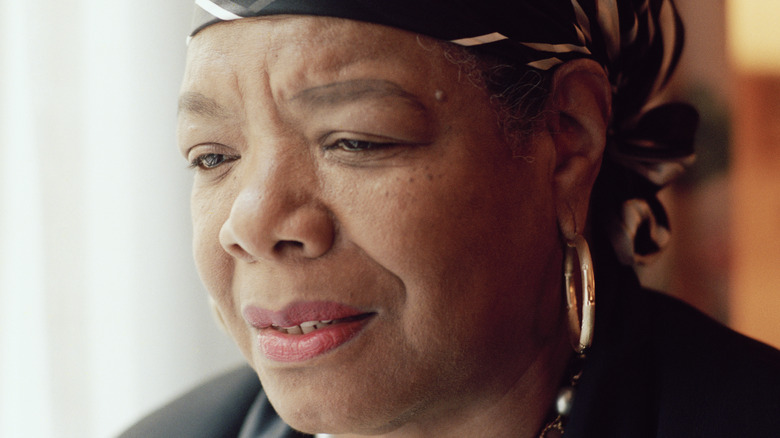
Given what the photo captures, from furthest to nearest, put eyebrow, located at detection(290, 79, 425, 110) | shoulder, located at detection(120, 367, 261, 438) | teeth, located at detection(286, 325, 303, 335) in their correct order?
shoulder, located at detection(120, 367, 261, 438), teeth, located at detection(286, 325, 303, 335), eyebrow, located at detection(290, 79, 425, 110)

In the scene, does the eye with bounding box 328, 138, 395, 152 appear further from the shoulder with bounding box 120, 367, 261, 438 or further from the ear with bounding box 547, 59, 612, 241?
the shoulder with bounding box 120, 367, 261, 438

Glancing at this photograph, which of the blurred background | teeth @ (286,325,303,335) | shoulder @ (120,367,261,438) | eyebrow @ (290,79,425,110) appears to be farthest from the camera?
the blurred background

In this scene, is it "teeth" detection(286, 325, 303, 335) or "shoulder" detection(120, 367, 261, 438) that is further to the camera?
"shoulder" detection(120, 367, 261, 438)

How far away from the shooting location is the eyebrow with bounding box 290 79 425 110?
1.08 m

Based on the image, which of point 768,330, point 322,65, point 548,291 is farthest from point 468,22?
point 768,330

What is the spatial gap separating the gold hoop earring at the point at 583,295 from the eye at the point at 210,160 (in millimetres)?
600

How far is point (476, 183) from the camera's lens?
1134mm

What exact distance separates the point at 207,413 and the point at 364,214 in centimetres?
82

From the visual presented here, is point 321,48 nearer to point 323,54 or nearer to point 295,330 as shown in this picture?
point 323,54

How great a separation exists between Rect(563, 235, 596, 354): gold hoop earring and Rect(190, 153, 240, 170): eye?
600mm

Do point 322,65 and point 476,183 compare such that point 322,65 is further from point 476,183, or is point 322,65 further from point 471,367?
point 471,367

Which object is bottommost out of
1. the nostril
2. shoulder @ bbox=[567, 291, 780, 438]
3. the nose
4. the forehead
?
shoulder @ bbox=[567, 291, 780, 438]

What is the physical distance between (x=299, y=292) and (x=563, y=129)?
0.54 metres

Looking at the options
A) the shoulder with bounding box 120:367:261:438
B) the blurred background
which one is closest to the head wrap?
the blurred background
